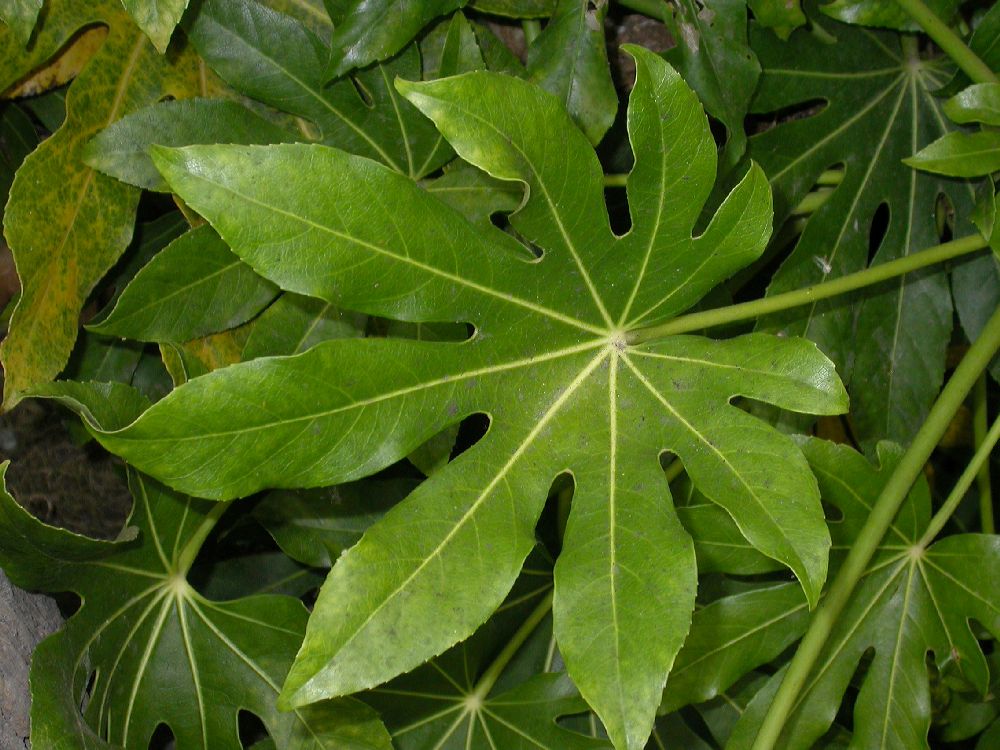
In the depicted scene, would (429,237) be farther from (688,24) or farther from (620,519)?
(688,24)

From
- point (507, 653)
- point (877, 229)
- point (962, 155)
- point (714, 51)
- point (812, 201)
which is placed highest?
point (714, 51)

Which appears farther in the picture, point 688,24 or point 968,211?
point 968,211

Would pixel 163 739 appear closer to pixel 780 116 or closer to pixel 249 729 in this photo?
pixel 249 729

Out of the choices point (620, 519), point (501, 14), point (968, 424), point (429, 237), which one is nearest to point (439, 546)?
point (620, 519)

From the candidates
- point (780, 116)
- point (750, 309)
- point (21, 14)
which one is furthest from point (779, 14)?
point (21, 14)

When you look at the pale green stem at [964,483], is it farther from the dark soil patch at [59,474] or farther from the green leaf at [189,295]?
the dark soil patch at [59,474]

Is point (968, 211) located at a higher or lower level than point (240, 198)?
lower

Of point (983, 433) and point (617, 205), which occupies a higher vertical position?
point (617, 205)
